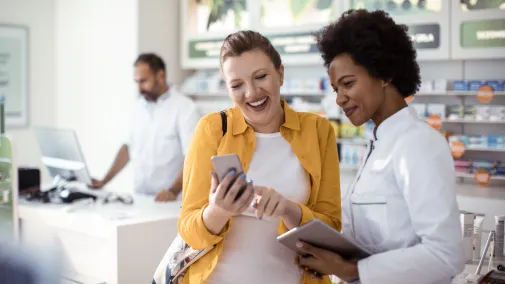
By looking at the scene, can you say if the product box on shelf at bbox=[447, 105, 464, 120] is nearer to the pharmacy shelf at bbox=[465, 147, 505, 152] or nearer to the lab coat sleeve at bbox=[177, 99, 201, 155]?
the pharmacy shelf at bbox=[465, 147, 505, 152]

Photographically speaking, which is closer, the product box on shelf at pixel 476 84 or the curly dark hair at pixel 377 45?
the curly dark hair at pixel 377 45

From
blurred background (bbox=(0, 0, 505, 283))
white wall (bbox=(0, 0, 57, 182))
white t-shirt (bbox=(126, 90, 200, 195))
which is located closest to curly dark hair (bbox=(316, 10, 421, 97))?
blurred background (bbox=(0, 0, 505, 283))

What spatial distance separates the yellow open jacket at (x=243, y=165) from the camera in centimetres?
175

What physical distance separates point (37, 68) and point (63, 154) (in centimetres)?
319

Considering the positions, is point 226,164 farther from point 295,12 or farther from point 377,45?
point 295,12

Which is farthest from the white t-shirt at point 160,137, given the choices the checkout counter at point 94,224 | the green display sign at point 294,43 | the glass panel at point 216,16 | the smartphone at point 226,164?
the smartphone at point 226,164

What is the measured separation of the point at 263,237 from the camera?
181 centimetres

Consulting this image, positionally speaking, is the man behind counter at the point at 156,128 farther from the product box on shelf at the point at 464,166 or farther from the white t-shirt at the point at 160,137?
the product box on shelf at the point at 464,166

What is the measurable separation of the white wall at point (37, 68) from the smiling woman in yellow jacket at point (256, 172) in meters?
5.32

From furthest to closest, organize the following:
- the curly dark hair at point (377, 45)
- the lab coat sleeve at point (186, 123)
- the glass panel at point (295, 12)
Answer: the glass panel at point (295, 12) < the lab coat sleeve at point (186, 123) < the curly dark hair at point (377, 45)

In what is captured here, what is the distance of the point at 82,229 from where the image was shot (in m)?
3.61

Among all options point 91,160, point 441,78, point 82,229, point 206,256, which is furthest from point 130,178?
point 206,256

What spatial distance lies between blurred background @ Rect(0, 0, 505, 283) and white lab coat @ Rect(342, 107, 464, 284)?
164cm

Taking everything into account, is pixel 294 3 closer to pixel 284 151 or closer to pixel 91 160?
pixel 91 160
